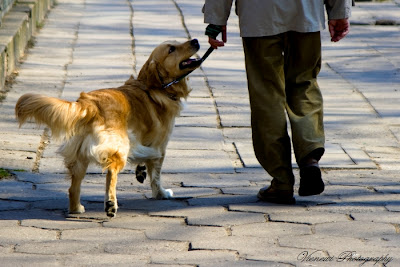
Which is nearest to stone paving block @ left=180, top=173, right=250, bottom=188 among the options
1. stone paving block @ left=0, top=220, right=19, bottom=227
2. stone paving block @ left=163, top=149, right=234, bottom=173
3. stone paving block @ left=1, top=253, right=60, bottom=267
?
stone paving block @ left=163, top=149, right=234, bottom=173

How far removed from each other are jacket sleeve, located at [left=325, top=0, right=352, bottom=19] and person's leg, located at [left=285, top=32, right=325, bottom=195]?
18 centimetres

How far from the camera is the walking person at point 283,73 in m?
4.98

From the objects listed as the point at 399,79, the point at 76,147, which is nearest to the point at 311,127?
the point at 76,147

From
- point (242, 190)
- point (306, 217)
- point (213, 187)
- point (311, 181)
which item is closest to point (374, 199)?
point (311, 181)

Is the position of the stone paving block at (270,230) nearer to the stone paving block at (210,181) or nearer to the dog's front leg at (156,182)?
the dog's front leg at (156,182)

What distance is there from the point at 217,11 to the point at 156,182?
1215 mm

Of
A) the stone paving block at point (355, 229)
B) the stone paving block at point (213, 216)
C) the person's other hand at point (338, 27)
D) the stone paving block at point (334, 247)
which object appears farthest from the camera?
the person's other hand at point (338, 27)

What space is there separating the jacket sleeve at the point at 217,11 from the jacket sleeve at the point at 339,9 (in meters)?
0.66

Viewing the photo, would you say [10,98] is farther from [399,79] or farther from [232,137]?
[399,79]

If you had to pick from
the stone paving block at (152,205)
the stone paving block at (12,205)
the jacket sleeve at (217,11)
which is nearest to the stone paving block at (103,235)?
the stone paving block at (152,205)

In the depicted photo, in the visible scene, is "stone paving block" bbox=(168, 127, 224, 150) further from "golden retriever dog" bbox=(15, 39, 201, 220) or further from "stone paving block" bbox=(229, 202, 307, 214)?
"stone paving block" bbox=(229, 202, 307, 214)

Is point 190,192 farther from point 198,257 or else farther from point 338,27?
point 338,27

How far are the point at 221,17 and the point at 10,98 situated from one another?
3.70 meters

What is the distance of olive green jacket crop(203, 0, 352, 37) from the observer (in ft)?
16.3
